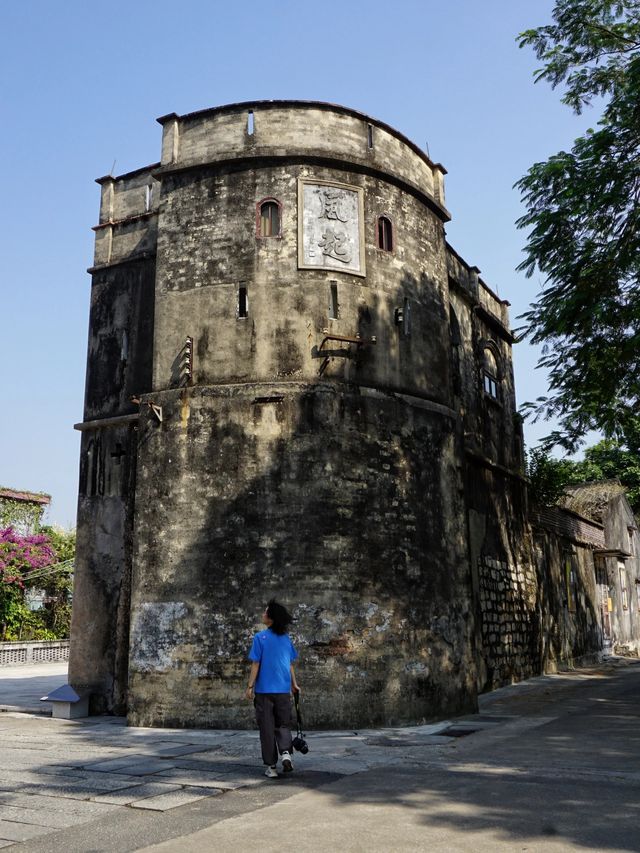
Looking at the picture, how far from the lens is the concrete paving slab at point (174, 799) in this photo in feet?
20.3

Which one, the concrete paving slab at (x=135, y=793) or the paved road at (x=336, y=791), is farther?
the concrete paving slab at (x=135, y=793)

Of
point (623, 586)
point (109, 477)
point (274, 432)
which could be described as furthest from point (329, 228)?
point (623, 586)

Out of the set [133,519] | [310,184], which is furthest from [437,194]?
[133,519]

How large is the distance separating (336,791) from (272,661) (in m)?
1.45

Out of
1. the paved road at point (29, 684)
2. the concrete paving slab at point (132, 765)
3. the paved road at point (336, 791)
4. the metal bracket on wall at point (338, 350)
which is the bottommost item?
the paved road at point (336, 791)

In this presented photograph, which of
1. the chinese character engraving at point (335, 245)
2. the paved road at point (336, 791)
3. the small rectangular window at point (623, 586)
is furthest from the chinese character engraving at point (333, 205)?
the small rectangular window at point (623, 586)

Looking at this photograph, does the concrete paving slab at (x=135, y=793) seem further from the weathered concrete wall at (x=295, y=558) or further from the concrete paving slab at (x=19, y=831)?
the weathered concrete wall at (x=295, y=558)

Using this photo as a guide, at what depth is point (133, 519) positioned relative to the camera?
13344 millimetres

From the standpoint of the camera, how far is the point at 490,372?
19734 mm

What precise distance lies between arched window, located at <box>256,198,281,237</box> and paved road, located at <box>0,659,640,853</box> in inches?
311

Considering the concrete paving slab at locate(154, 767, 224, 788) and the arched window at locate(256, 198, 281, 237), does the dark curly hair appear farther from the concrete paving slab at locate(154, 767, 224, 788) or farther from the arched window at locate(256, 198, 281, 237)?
the arched window at locate(256, 198, 281, 237)

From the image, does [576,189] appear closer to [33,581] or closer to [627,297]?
[627,297]

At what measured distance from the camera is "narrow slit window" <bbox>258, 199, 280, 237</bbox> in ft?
43.3

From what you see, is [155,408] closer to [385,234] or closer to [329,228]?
[329,228]
